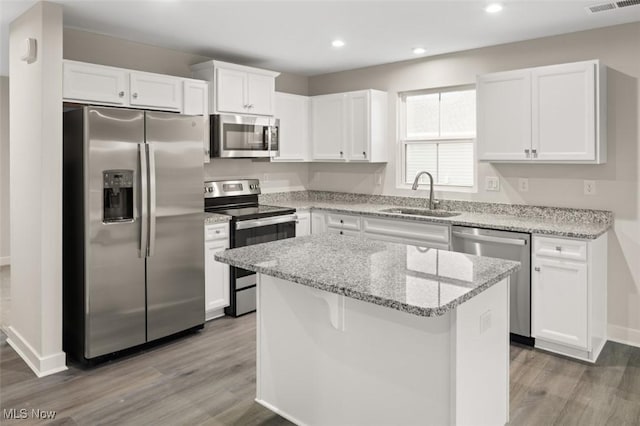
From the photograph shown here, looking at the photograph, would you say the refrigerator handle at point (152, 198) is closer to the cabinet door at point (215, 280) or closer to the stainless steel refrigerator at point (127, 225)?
the stainless steel refrigerator at point (127, 225)

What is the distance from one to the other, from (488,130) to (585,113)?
716 millimetres

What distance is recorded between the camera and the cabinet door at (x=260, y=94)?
464 centimetres

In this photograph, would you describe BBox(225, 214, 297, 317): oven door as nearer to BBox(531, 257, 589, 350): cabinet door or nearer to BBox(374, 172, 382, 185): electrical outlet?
BBox(374, 172, 382, 185): electrical outlet

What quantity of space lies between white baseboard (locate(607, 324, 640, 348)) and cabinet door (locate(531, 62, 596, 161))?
135 centimetres

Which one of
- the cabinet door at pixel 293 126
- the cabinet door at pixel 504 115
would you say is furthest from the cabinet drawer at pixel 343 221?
the cabinet door at pixel 504 115

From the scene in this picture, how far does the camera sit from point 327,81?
18.4ft

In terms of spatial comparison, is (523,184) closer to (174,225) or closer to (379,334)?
(379,334)

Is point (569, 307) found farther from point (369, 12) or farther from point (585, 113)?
point (369, 12)

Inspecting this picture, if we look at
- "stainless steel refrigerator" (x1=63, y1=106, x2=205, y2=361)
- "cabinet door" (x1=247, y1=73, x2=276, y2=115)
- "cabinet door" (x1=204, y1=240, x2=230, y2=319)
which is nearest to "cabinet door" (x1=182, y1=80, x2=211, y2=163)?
"cabinet door" (x1=247, y1=73, x2=276, y2=115)

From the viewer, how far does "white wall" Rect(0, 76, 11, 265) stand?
21.4 ft

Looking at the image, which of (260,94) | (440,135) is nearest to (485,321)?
(440,135)

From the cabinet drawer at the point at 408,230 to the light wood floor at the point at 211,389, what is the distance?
41.7 inches

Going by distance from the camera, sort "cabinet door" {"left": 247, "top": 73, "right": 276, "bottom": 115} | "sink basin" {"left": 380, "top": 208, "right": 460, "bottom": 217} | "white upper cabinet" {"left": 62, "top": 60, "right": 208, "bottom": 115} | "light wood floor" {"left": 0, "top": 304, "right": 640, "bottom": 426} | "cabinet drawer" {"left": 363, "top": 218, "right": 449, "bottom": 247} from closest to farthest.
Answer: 1. "light wood floor" {"left": 0, "top": 304, "right": 640, "bottom": 426}
2. "white upper cabinet" {"left": 62, "top": 60, "right": 208, "bottom": 115}
3. "cabinet drawer" {"left": 363, "top": 218, "right": 449, "bottom": 247}
4. "sink basin" {"left": 380, "top": 208, "right": 460, "bottom": 217}
5. "cabinet door" {"left": 247, "top": 73, "right": 276, "bottom": 115}

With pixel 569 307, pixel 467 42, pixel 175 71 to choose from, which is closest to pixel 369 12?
pixel 467 42
